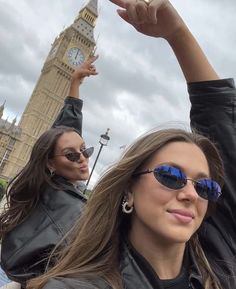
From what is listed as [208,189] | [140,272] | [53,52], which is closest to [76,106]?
[208,189]

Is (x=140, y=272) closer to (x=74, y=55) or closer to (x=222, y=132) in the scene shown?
(x=222, y=132)

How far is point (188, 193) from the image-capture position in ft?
4.32

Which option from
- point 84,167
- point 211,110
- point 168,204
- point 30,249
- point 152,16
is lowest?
point 30,249

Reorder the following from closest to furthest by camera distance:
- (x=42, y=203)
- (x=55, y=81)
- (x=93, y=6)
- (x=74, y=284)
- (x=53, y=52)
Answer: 1. (x=74, y=284)
2. (x=42, y=203)
3. (x=55, y=81)
4. (x=93, y=6)
5. (x=53, y=52)

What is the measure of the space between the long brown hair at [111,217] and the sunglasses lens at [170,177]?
10cm

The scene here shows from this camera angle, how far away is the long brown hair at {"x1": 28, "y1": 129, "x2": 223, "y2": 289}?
132 centimetres

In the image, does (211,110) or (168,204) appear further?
(211,110)

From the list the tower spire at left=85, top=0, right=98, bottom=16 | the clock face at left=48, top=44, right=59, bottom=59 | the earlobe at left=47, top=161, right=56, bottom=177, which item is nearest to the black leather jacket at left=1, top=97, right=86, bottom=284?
the earlobe at left=47, top=161, right=56, bottom=177

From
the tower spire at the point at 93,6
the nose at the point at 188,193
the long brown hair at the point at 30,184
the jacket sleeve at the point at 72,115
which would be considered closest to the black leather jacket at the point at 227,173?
the nose at the point at 188,193

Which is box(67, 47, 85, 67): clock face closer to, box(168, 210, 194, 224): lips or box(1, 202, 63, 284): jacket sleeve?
box(1, 202, 63, 284): jacket sleeve

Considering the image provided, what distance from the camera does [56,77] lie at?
208 feet

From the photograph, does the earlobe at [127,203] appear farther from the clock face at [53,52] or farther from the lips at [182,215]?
the clock face at [53,52]

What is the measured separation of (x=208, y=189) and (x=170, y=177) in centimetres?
14

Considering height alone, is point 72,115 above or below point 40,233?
above
